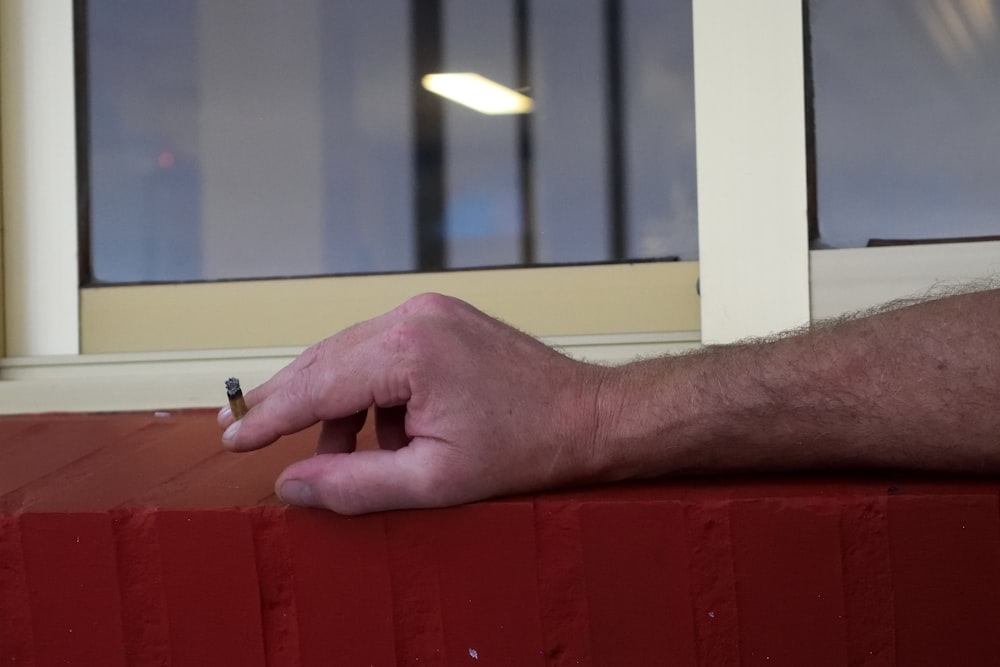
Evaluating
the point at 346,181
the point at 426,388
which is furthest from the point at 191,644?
the point at 346,181

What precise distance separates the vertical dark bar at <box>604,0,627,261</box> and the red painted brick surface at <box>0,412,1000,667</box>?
31.5 inches

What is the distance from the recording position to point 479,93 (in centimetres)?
162

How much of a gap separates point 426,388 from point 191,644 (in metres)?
0.36

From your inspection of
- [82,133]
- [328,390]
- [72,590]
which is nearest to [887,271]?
[328,390]

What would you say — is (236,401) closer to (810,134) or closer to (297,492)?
(297,492)

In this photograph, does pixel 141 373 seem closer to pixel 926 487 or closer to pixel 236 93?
pixel 236 93

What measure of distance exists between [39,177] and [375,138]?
0.68 m

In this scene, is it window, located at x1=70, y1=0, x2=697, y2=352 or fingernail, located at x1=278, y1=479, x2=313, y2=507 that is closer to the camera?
fingernail, located at x1=278, y1=479, x2=313, y2=507

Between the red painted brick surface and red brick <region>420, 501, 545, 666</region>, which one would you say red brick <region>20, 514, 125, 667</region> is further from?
red brick <region>420, 501, 545, 666</region>

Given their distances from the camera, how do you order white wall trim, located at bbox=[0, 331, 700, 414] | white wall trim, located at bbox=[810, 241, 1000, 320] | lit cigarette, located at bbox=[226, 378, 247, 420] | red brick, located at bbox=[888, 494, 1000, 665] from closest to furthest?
red brick, located at bbox=[888, 494, 1000, 665] < lit cigarette, located at bbox=[226, 378, 247, 420] < white wall trim, located at bbox=[810, 241, 1000, 320] < white wall trim, located at bbox=[0, 331, 700, 414]

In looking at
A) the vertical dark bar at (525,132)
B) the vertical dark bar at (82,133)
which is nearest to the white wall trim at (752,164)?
the vertical dark bar at (525,132)

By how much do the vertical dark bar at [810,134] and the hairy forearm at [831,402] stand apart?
64cm

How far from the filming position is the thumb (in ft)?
2.59

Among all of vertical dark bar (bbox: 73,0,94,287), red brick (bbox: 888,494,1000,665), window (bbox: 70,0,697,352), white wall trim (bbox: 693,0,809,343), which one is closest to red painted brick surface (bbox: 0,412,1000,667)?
red brick (bbox: 888,494,1000,665)
